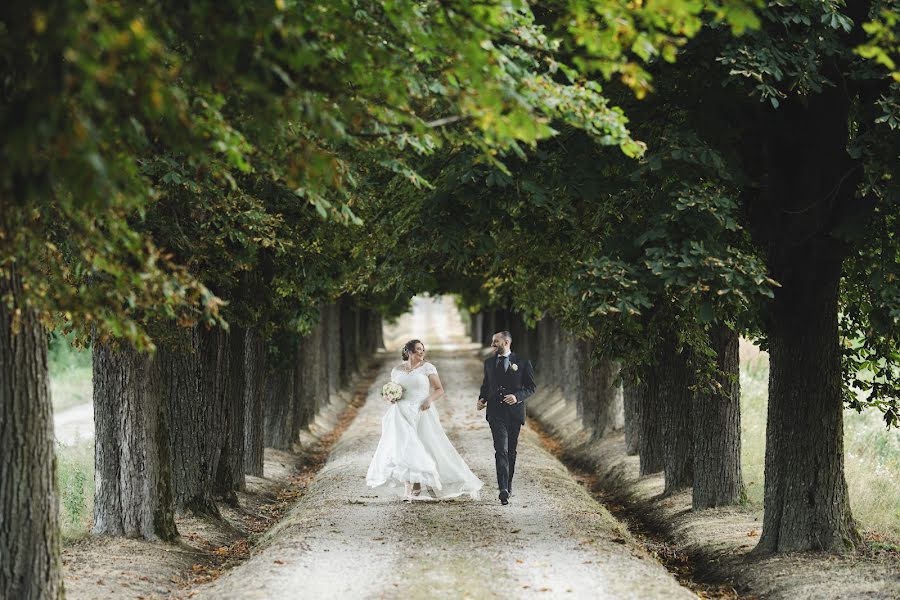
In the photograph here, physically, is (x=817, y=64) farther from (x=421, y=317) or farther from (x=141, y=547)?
(x=421, y=317)

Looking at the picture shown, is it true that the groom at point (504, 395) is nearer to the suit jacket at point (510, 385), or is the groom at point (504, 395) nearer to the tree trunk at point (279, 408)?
the suit jacket at point (510, 385)

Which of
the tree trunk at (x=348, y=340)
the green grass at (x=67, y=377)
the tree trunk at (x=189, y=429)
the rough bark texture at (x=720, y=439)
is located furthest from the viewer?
the tree trunk at (x=348, y=340)

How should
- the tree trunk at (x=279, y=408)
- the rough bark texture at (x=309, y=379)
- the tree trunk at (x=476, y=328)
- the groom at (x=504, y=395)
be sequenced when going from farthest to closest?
the tree trunk at (x=476, y=328) → the rough bark texture at (x=309, y=379) → the tree trunk at (x=279, y=408) → the groom at (x=504, y=395)

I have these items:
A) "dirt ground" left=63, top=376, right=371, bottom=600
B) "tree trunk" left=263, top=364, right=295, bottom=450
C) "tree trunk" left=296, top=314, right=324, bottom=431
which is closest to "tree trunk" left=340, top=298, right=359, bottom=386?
"tree trunk" left=296, top=314, right=324, bottom=431

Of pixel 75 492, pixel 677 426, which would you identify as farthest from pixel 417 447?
pixel 75 492

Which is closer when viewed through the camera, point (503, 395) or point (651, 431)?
point (503, 395)

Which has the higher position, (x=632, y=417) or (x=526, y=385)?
(x=526, y=385)

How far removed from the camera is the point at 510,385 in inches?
613

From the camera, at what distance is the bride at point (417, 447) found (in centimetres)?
1619

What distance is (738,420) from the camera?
16719mm

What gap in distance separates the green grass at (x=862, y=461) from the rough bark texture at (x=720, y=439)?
0.72m

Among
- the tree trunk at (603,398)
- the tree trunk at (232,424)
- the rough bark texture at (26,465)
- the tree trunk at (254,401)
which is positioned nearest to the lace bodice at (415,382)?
the tree trunk at (232,424)

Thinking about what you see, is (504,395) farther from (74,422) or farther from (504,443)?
(74,422)

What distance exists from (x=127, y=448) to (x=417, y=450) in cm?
448
